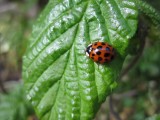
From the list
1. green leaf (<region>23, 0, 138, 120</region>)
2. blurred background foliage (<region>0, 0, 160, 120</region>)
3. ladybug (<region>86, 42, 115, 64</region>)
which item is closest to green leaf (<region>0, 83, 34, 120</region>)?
blurred background foliage (<region>0, 0, 160, 120</region>)

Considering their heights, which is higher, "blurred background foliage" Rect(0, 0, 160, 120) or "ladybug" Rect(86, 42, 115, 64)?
"ladybug" Rect(86, 42, 115, 64)

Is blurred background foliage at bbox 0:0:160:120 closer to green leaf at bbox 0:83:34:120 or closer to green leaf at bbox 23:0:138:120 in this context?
green leaf at bbox 0:83:34:120

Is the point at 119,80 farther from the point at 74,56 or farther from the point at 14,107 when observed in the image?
the point at 74,56

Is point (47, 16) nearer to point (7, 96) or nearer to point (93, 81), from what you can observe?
point (93, 81)

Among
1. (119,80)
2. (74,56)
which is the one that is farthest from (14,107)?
(74,56)

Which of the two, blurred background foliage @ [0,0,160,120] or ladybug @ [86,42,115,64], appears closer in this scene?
ladybug @ [86,42,115,64]

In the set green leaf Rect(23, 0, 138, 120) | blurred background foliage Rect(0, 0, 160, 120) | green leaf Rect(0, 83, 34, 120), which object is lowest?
blurred background foliage Rect(0, 0, 160, 120)

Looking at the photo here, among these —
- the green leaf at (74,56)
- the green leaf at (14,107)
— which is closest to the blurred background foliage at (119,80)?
the green leaf at (14,107)

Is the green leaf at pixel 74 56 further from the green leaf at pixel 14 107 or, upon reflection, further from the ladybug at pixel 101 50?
the green leaf at pixel 14 107
